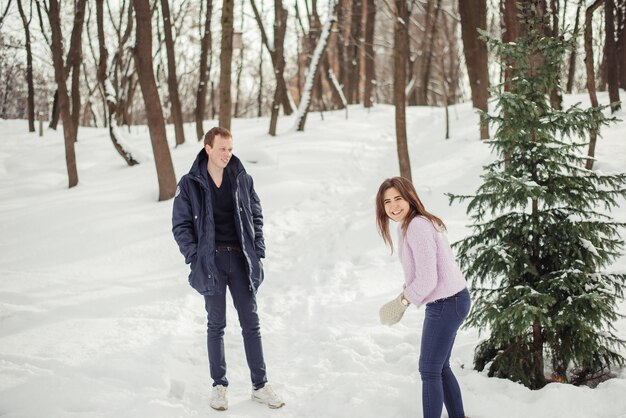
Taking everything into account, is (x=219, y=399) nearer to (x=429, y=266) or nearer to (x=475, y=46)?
(x=429, y=266)

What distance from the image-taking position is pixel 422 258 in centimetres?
319

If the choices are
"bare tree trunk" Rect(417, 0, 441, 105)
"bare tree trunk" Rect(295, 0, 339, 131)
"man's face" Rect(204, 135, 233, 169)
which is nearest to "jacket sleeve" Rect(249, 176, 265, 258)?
"man's face" Rect(204, 135, 233, 169)

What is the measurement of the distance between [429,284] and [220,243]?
162 cm

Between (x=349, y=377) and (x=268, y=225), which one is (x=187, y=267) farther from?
(x=349, y=377)

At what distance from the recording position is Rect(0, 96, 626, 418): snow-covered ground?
3998 millimetres

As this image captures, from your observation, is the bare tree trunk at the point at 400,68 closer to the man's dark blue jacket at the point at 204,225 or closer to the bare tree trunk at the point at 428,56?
the man's dark blue jacket at the point at 204,225

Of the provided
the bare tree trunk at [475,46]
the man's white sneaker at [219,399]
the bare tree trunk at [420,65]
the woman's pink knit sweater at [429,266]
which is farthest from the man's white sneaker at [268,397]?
the bare tree trunk at [420,65]

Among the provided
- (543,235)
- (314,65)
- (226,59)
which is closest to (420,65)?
(314,65)

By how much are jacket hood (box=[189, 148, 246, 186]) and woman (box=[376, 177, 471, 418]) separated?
1.25m

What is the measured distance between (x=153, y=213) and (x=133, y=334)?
198 inches

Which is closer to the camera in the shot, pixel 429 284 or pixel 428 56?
pixel 429 284

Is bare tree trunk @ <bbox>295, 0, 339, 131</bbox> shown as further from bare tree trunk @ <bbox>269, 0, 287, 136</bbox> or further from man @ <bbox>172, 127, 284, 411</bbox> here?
man @ <bbox>172, 127, 284, 411</bbox>

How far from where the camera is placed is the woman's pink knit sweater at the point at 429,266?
3.17m

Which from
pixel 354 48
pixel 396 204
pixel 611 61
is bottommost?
pixel 396 204
